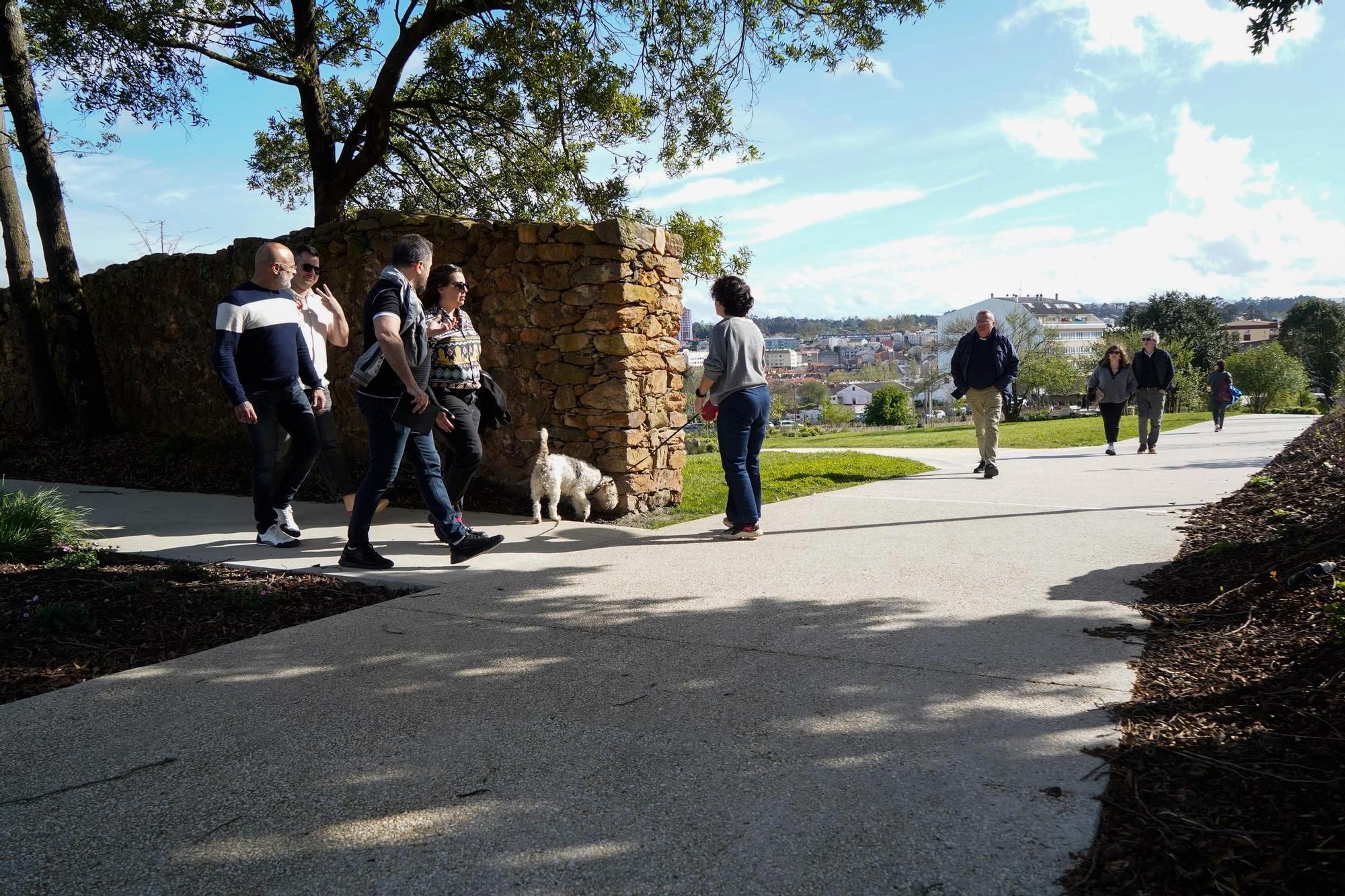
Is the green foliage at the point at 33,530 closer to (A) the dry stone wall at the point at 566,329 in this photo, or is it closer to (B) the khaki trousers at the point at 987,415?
(A) the dry stone wall at the point at 566,329

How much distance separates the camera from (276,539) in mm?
6152

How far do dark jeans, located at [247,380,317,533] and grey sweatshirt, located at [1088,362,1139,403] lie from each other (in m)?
11.5

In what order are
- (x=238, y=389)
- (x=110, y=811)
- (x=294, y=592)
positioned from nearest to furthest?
(x=110, y=811), (x=294, y=592), (x=238, y=389)

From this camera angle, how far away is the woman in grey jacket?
13484 mm

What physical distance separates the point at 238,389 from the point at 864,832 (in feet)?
16.1

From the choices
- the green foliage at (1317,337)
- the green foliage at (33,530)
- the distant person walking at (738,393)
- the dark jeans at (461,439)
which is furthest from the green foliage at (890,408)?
the green foliage at (33,530)

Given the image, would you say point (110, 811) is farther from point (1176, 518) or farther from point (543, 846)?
point (1176, 518)

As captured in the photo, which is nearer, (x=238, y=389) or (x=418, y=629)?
(x=418, y=629)

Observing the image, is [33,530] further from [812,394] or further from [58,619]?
[812,394]

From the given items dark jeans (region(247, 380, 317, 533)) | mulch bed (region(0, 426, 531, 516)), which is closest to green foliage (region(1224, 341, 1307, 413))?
mulch bed (region(0, 426, 531, 516))

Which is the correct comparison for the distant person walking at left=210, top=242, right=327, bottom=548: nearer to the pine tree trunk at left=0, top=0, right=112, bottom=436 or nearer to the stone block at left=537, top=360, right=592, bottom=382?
the stone block at left=537, top=360, right=592, bottom=382

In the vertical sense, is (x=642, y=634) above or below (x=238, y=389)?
below

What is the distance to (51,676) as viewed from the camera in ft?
12.0

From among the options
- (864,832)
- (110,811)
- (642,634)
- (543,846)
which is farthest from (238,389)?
(864,832)
